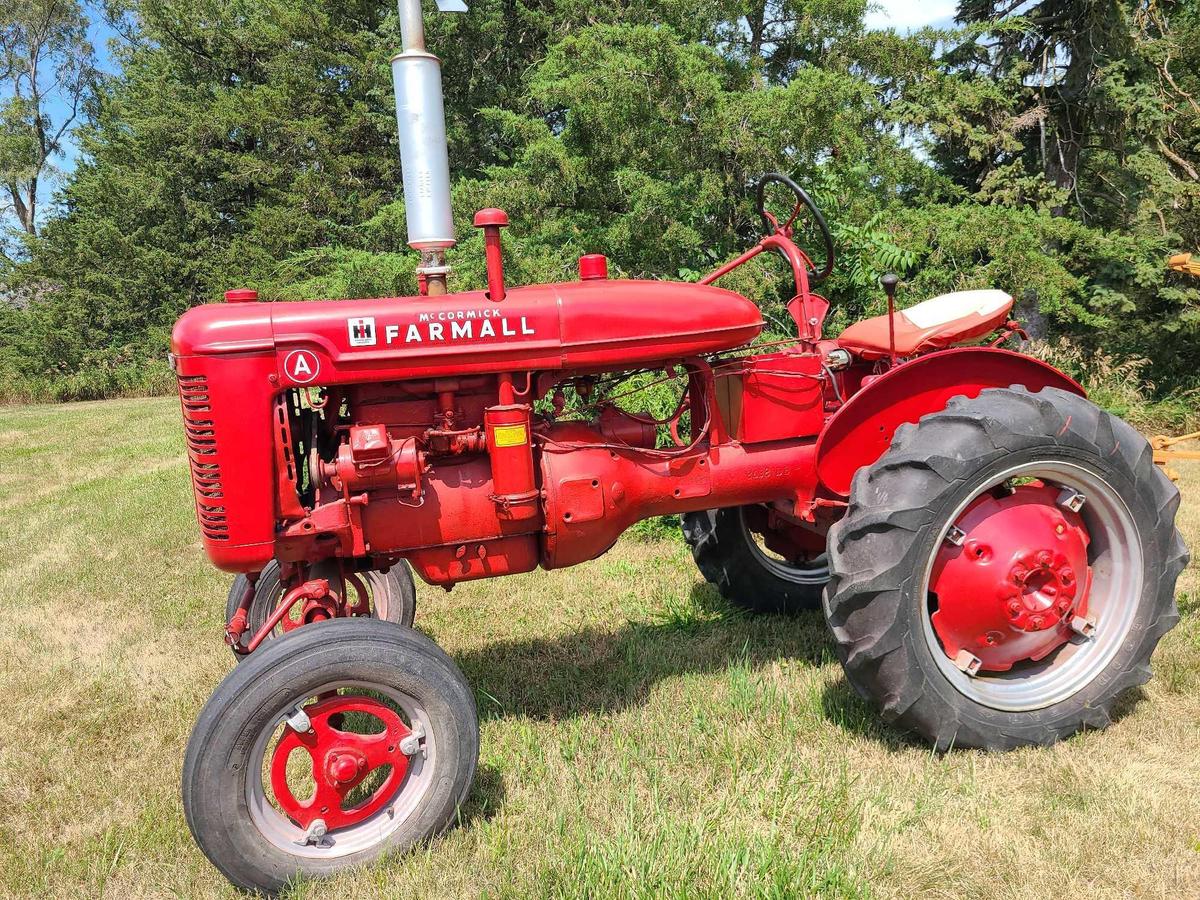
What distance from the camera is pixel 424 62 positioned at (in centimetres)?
302

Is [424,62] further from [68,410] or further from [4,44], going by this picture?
[4,44]

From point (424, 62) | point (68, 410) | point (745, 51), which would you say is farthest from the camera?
point (68, 410)

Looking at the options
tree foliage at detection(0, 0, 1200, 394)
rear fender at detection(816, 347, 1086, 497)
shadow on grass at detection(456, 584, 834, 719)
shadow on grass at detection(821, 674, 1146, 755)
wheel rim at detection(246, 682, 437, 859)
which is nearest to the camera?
wheel rim at detection(246, 682, 437, 859)

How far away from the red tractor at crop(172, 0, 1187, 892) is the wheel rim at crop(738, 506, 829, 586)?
0.62m

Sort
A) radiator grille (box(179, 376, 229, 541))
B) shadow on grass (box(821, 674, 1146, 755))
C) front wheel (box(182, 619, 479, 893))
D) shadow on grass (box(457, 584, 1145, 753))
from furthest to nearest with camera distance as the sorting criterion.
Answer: shadow on grass (box(457, 584, 1145, 753)), shadow on grass (box(821, 674, 1146, 755)), radiator grille (box(179, 376, 229, 541)), front wheel (box(182, 619, 479, 893))

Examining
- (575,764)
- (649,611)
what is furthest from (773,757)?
(649,611)

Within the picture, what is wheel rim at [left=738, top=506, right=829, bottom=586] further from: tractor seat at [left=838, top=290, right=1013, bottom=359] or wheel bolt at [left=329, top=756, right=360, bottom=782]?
wheel bolt at [left=329, top=756, right=360, bottom=782]

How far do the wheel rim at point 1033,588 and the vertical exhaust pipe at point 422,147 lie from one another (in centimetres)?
205

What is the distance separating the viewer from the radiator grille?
2.50 m

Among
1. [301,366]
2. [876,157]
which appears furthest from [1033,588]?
[876,157]

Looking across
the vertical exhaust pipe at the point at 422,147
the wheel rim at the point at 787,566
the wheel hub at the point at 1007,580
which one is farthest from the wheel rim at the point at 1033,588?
the vertical exhaust pipe at the point at 422,147

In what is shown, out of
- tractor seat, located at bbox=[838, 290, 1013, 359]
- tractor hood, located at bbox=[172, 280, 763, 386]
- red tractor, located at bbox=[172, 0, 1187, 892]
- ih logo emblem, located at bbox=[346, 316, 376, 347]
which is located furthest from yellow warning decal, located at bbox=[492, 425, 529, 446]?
tractor seat, located at bbox=[838, 290, 1013, 359]

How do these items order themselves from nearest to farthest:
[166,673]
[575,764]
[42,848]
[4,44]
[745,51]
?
1. [42,848]
2. [575,764]
3. [166,673]
4. [745,51]
5. [4,44]

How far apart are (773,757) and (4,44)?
34.5 meters
